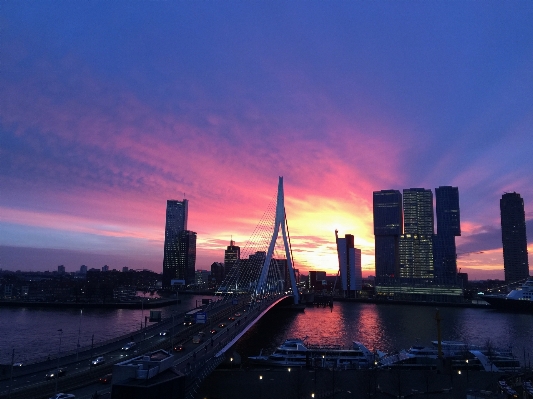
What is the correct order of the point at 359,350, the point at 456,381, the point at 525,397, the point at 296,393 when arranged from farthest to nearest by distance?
the point at 359,350 → the point at 456,381 → the point at 296,393 → the point at 525,397

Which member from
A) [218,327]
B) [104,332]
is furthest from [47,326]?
[218,327]

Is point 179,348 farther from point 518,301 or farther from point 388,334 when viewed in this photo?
point 518,301

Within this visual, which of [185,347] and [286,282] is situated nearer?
[185,347]

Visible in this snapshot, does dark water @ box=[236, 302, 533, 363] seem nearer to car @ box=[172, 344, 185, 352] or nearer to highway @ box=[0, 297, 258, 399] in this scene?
highway @ box=[0, 297, 258, 399]

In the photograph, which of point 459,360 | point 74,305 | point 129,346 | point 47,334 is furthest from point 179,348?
point 74,305

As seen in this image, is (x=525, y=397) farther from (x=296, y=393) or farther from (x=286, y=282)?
(x=286, y=282)

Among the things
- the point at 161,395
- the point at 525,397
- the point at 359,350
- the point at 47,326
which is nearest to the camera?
the point at 161,395

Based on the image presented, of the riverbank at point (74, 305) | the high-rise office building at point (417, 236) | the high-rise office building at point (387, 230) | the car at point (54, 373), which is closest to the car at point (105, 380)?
the car at point (54, 373)
